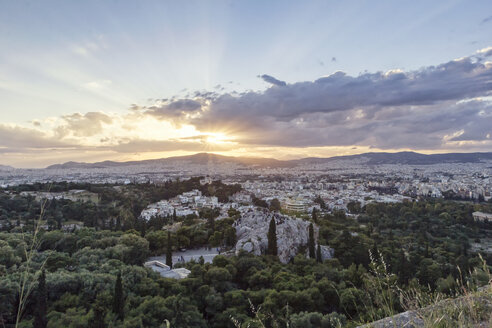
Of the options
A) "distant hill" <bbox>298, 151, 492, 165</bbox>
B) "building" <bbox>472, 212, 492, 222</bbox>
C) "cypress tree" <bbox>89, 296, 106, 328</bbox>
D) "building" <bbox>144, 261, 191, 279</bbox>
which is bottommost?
"building" <bbox>472, 212, 492, 222</bbox>

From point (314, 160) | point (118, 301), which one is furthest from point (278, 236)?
point (314, 160)

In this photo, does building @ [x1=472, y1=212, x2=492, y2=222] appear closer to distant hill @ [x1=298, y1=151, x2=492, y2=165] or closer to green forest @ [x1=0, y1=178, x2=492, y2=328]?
green forest @ [x1=0, y1=178, x2=492, y2=328]

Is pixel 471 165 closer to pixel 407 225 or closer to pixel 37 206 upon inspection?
pixel 407 225

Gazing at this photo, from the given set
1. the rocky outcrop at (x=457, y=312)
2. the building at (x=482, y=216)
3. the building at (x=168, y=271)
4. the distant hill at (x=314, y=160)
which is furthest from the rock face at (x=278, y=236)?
the distant hill at (x=314, y=160)

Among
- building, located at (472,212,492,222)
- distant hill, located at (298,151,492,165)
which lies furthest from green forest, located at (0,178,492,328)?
distant hill, located at (298,151,492,165)

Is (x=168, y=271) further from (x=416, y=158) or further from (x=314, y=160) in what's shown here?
(x=314, y=160)

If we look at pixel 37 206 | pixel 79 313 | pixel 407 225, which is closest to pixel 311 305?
Result: pixel 79 313
